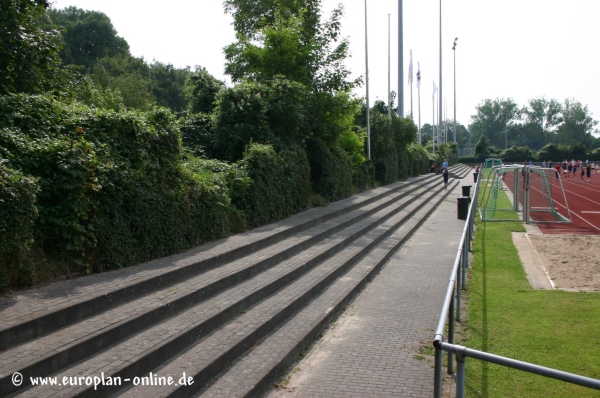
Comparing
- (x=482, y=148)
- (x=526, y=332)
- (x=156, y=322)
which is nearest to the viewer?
(x=156, y=322)

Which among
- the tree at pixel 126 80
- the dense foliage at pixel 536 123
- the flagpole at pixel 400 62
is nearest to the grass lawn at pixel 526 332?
the tree at pixel 126 80

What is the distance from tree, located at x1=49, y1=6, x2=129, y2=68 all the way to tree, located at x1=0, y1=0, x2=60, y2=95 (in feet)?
136

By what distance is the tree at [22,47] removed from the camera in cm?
934

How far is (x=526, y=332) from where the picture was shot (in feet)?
23.1

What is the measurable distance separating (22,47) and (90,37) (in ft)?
155

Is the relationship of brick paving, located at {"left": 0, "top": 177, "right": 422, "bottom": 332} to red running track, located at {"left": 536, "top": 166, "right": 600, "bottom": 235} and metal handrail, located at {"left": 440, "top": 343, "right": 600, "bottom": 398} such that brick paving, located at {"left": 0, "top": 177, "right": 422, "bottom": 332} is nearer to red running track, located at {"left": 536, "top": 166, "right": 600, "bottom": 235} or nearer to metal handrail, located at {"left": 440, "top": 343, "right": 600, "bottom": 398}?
metal handrail, located at {"left": 440, "top": 343, "right": 600, "bottom": 398}

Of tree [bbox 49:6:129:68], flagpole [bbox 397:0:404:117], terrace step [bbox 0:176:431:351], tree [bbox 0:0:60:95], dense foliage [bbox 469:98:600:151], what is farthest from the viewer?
dense foliage [bbox 469:98:600:151]

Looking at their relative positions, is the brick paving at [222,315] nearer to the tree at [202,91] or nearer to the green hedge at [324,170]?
the green hedge at [324,170]

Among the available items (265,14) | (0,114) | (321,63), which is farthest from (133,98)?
(0,114)

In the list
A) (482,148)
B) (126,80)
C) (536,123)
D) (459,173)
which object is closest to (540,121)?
(536,123)

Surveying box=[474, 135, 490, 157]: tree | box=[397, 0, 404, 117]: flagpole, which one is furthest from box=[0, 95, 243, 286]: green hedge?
box=[474, 135, 490, 157]: tree

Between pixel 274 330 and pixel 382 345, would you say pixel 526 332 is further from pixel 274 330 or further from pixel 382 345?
pixel 274 330

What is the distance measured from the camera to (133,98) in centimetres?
3388

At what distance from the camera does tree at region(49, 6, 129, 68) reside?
50.0 meters
